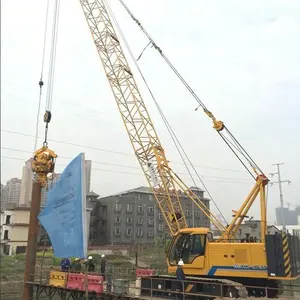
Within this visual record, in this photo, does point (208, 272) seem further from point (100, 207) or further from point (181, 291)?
point (100, 207)

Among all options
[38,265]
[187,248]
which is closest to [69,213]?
[187,248]

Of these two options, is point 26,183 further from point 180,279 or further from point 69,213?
point 69,213

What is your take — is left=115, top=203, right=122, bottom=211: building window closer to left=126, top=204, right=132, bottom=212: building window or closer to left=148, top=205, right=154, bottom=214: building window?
left=126, top=204, right=132, bottom=212: building window

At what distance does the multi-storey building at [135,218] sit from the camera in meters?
68.6

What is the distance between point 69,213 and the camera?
38.5ft

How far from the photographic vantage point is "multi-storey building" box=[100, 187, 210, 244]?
68.6 metres

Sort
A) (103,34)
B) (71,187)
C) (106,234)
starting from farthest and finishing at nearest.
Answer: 1. (106,234)
2. (103,34)
3. (71,187)

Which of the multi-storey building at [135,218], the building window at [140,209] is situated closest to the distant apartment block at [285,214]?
the multi-storey building at [135,218]

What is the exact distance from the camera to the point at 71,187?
12.0 meters

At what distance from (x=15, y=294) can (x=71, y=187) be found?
21347mm

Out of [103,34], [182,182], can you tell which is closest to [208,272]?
[182,182]

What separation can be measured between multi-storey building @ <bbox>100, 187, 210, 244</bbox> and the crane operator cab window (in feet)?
166

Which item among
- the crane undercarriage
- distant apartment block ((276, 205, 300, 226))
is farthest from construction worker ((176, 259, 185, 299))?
distant apartment block ((276, 205, 300, 226))

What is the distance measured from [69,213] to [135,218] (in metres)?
60.8
